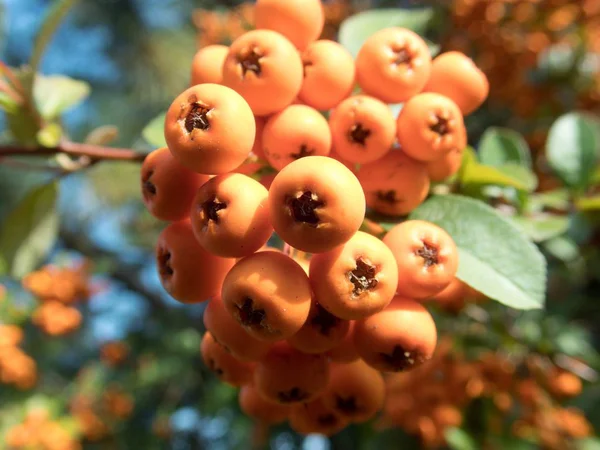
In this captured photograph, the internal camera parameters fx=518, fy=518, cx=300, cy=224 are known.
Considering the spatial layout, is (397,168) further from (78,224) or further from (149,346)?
(78,224)

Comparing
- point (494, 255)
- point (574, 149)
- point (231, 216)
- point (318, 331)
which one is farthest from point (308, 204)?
point (574, 149)

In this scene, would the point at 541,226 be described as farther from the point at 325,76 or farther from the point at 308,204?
the point at 308,204

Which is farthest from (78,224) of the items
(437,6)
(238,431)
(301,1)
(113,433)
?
(301,1)

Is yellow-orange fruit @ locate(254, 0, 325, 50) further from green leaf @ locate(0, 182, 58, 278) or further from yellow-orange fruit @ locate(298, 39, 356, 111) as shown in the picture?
green leaf @ locate(0, 182, 58, 278)

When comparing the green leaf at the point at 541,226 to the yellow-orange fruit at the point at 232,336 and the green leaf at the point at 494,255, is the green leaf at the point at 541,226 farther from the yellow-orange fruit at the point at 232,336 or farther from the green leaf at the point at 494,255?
the yellow-orange fruit at the point at 232,336

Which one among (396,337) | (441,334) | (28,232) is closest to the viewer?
(396,337)

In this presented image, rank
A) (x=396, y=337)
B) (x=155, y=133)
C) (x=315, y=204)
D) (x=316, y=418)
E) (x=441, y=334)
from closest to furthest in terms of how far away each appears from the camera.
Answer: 1. (x=315, y=204)
2. (x=396, y=337)
3. (x=316, y=418)
4. (x=155, y=133)
5. (x=441, y=334)
